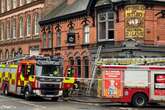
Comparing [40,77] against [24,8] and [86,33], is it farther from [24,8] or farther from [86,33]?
[24,8]

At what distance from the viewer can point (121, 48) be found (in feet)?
123

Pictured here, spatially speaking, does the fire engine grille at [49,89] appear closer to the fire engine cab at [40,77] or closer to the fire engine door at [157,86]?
the fire engine cab at [40,77]

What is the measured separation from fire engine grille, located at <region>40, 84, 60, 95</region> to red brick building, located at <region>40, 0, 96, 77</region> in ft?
31.9

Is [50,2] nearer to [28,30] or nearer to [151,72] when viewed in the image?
[28,30]

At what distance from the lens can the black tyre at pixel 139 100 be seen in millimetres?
29672

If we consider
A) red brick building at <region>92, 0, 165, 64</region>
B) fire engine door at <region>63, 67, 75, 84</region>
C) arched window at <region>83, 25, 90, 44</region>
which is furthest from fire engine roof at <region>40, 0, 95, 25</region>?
fire engine door at <region>63, 67, 75, 84</region>

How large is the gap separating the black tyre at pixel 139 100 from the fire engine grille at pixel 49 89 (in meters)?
6.14

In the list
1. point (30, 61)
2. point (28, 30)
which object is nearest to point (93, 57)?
point (30, 61)

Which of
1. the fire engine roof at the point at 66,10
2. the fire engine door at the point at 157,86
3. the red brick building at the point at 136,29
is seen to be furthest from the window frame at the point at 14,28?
the fire engine door at the point at 157,86

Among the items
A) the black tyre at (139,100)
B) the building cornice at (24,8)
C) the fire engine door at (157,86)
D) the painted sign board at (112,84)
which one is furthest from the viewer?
the building cornice at (24,8)

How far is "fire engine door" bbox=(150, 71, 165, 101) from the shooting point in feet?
96.9

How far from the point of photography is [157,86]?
29.6 meters

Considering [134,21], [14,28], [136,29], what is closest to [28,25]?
[14,28]

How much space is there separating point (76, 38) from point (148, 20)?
1027cm
